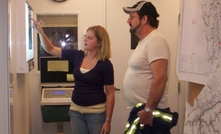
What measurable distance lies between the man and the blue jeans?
0.96 ft

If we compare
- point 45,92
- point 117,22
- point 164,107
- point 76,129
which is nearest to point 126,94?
point 164,107

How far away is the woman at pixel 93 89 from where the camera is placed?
2.23 metres

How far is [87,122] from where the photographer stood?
2254 millimetres

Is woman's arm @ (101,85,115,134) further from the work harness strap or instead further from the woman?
the work harness strap

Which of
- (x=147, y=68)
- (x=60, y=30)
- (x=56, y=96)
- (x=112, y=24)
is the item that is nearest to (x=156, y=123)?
(x=147, y=68)

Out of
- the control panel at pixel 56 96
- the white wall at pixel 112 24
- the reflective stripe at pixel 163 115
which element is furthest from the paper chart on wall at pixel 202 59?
the white wall at pixel 112 24

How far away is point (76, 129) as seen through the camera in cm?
227

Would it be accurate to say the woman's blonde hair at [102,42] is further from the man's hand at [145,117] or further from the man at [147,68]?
the man's hand at [145,117]

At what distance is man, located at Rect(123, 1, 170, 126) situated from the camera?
6.19 ft

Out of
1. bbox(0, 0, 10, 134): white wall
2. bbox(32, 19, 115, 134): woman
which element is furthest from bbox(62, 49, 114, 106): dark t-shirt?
bbox(0, 0, 10, 134): white wall

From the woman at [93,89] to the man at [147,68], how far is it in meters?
0.26

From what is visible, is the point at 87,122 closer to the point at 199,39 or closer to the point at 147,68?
the point at 147,68

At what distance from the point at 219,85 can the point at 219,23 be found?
23cm

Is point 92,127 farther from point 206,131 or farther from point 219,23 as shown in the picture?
point 219,23
